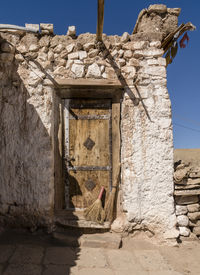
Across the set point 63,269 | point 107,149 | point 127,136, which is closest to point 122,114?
point 127,136

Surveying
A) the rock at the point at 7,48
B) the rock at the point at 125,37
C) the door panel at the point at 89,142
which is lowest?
the door panel at the point at 89,142

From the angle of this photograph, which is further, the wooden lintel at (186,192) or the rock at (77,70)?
the rock at (77,70)

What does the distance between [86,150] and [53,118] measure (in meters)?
0.76

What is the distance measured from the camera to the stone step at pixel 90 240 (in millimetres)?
3096

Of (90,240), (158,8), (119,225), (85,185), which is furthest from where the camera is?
(85,185)

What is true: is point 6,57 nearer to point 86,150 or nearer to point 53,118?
point 53,118

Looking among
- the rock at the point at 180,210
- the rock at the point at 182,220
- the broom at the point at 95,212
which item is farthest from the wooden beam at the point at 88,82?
the rock at the point at 182,220

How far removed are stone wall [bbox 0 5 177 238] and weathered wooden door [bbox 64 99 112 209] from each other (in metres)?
0.34

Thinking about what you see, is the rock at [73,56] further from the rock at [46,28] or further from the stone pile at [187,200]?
the stone pile at [187,200]

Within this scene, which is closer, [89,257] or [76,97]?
[89,257]

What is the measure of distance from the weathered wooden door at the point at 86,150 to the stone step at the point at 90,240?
54cm

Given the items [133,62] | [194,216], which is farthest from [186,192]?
[133,62]

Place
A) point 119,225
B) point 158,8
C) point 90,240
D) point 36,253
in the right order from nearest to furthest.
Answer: point 36,253 → point 90,240 → point 119,225 → point 158,8

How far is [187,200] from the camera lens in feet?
11.2
